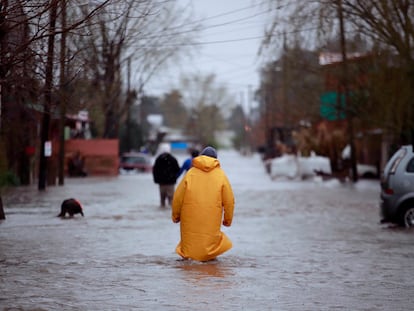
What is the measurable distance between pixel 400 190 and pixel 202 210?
24.3 ft

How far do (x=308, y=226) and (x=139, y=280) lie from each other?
936cm

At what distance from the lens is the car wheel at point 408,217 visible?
64.2 feet

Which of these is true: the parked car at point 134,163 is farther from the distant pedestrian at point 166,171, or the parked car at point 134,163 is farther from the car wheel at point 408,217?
the car wheel at point 408,217

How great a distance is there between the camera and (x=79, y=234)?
58.4 feet

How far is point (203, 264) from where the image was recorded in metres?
13.0

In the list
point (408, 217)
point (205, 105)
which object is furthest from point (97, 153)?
point (205, 105)

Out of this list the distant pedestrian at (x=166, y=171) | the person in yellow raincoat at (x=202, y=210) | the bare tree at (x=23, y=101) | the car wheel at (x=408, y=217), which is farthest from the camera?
the distant pedestrian at (x=166, y=171)

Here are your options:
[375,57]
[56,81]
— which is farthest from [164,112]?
[56,81]

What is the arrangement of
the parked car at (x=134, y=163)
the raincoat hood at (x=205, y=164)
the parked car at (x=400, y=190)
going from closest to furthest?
the raincoat hood at (x=205, y=164), the parked car at (x=400, y=190), the parked car at (x=134, y=163)

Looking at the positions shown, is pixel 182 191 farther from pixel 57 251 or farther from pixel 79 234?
pixel 79 234

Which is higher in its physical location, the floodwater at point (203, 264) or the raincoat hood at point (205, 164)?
the raincoat hood at point (205, 164)

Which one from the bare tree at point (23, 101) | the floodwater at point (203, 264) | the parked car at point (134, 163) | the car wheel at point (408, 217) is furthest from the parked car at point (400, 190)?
the parked car at point (134, 163)

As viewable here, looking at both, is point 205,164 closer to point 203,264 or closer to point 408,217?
point 203,264

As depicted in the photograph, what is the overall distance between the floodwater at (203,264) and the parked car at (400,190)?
0.46 meters
